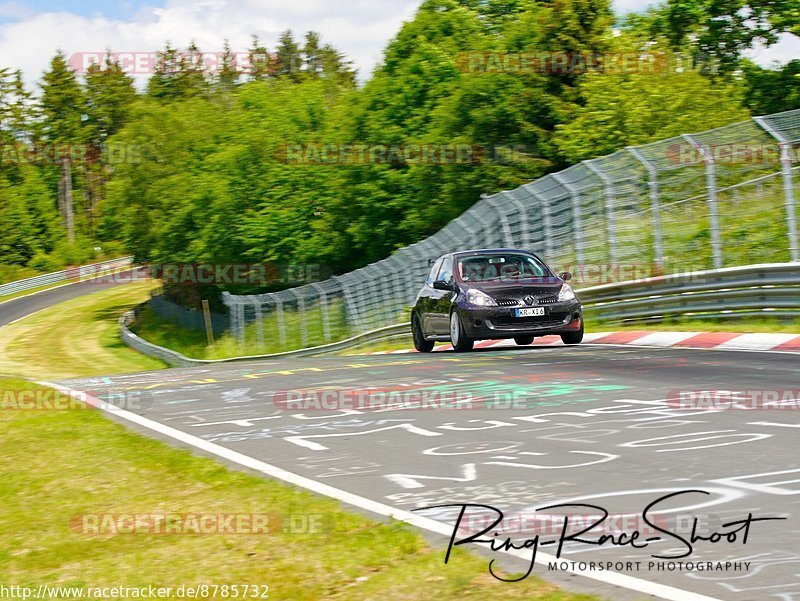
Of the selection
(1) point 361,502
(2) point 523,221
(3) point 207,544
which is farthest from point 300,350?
(3) point 207,544

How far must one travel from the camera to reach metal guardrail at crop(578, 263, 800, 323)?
17.0 metres

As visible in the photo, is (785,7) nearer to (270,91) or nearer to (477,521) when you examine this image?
(270,91)

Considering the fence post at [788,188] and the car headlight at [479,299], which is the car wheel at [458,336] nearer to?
the car headlight at [479,299]

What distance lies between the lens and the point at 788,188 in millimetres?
16688

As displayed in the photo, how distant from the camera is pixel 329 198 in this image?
54.1 metres

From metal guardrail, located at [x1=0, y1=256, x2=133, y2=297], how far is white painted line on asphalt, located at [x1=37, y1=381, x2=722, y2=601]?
79.7 metres

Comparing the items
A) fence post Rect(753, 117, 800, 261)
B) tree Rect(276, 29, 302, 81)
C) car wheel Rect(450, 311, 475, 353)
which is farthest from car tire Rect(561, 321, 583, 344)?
tree Rect(276, 29, 302, 81)

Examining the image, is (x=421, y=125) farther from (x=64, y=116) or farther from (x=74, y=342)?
(x=64, y=116)

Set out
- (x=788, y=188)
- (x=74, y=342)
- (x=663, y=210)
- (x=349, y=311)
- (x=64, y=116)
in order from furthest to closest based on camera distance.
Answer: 1. (x=64, y=116)
2. (x=74, y=342)
3. (x=349, y=311)
4. (x=663, y=210)
5. (x=788, y=188)

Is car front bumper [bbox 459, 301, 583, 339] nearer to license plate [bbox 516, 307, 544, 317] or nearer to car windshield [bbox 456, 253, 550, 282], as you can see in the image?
license plate [bbox 516, 307, 544, 317]

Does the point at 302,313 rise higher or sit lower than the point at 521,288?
lower

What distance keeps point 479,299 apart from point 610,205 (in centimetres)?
475

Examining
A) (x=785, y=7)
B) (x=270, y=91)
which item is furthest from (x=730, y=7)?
(x=270, y=91)

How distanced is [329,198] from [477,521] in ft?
160
